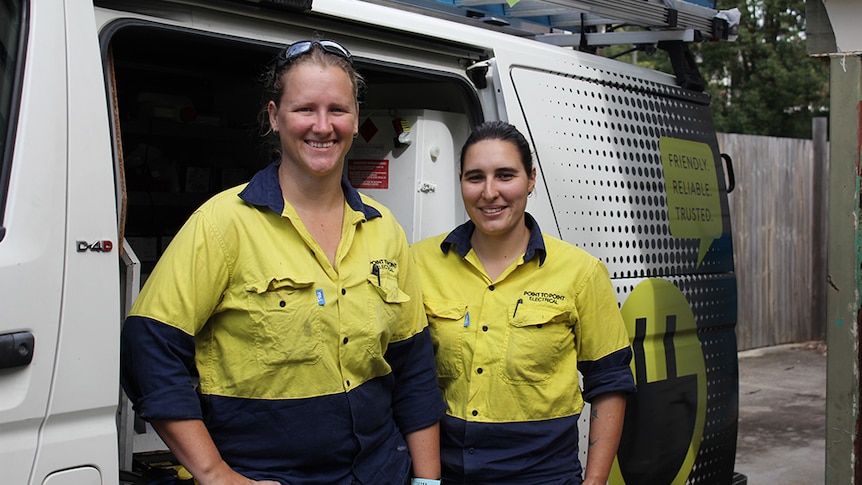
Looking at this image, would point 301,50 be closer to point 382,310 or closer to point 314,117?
point 314,117

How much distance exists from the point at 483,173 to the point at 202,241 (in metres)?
0.91

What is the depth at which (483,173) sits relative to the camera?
2.77m

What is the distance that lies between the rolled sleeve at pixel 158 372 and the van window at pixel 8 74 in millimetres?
385

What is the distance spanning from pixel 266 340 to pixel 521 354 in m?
0.79

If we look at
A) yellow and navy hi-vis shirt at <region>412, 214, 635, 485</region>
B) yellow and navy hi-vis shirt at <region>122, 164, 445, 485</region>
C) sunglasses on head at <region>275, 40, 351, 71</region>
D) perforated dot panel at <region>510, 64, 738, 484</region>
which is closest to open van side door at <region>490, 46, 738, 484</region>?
perforated dot panel at <region>510, 64, 738, 484</region>

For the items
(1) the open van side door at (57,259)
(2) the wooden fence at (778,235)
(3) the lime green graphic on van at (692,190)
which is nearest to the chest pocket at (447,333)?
(1) the open van side door at (57,259)

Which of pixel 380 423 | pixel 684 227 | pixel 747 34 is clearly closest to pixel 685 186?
pixel 684 227

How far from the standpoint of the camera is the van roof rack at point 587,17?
3.69m

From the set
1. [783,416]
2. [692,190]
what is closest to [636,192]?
[692,190]

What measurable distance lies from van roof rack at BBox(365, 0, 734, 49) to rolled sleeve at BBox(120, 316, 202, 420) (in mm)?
1697

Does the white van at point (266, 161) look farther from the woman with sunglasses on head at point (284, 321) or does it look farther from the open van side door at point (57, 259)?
the woman with sunglasses on head at point (284, 321)

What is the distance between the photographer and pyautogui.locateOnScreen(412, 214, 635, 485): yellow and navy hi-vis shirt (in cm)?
268

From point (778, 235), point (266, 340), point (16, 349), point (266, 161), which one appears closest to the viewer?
point (16, 349)

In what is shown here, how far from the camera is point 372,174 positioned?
3486mm
